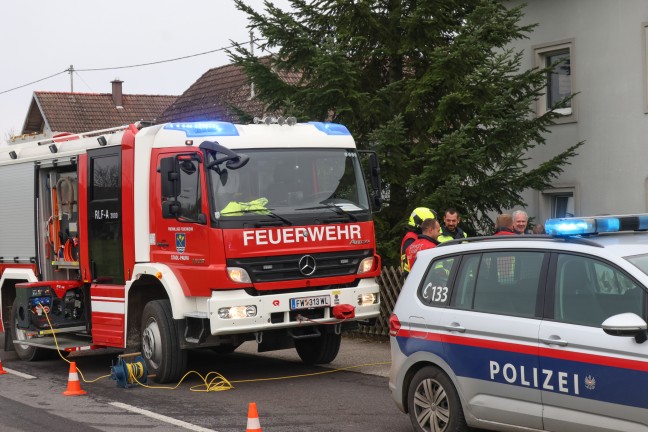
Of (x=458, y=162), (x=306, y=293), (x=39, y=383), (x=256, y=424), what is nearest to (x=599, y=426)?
(x=256, y=424)

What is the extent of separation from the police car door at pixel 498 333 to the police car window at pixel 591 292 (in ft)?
0.58

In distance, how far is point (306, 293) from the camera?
1179 cm

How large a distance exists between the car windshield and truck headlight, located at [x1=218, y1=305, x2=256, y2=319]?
542 centimetres

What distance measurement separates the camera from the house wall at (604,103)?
60.8 ft

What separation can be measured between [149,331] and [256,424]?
16.0 feet

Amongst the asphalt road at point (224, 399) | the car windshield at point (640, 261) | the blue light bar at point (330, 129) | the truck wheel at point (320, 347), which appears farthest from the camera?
the truck wheel at point (320, 347)

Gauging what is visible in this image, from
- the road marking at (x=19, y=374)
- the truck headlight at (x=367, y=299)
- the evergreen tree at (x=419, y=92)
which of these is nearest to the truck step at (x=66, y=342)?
the road marking at (x=19, y=374)

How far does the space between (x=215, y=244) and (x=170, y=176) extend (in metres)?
0.93

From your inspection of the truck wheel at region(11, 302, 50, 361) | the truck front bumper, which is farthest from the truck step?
the truck front bumper

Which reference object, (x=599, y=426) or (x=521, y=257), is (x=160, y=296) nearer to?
(x=521, y=257)

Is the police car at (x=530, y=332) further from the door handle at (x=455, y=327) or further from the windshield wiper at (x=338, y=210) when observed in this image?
the windshield wiper at (x=338, y=210)

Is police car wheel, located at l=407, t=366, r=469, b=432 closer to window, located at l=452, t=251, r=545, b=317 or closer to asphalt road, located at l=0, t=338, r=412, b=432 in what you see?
window, located at l=452, t=251, r=545, b=317

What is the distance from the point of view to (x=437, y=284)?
8227mm

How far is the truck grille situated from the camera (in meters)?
11.5
